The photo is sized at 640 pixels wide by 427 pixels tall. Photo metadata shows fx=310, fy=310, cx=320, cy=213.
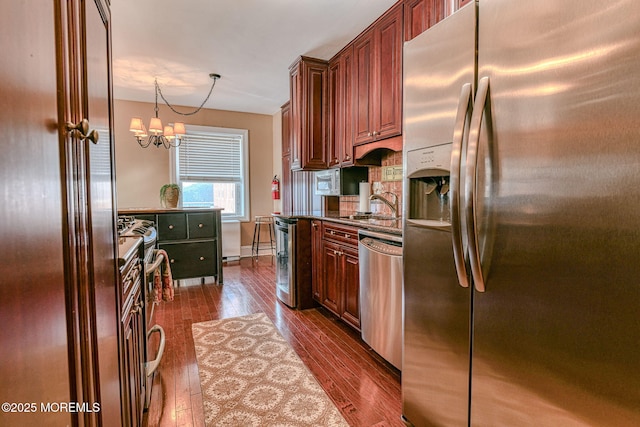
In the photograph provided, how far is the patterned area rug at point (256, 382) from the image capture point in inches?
63.1

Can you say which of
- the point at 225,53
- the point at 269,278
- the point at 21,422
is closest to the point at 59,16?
the point at 21,422

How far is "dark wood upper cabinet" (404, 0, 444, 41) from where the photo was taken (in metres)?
2.03

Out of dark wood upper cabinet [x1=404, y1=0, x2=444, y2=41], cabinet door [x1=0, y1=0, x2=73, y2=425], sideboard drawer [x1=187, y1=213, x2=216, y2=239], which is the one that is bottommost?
sideboard drawer [x1=187, y1=213, x2=216, y2=239]

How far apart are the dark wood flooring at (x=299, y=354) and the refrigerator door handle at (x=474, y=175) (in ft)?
3.35

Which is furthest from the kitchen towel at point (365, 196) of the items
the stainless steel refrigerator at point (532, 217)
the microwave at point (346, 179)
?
the stainless steel refrigerator at point (532, 217)

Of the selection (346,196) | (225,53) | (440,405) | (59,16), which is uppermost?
(225,53)

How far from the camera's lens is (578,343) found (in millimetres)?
852

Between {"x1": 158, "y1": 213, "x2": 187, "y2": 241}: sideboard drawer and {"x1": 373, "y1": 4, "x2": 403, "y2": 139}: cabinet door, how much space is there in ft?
8.51

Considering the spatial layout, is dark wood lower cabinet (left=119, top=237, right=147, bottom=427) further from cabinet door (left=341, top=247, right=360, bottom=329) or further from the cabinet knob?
cabinet door (left=341, top=247, right=360, bottom=329)

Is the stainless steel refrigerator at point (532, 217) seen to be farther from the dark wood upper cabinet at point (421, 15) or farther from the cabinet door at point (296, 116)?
the cabinet door at point (296, 116)

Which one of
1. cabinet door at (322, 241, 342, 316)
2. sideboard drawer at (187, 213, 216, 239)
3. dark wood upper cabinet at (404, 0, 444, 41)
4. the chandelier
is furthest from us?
sideboard drawer at (187, 213, 216, 239)

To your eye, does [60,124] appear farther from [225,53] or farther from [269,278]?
[269,278]

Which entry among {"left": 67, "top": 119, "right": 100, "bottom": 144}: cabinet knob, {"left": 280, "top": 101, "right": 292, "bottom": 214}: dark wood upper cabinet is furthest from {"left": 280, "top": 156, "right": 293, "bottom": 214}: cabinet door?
{"left": 67, "top": 119, "right": 100, "bottom": 144}: cabinet knob

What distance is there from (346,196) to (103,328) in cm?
304
